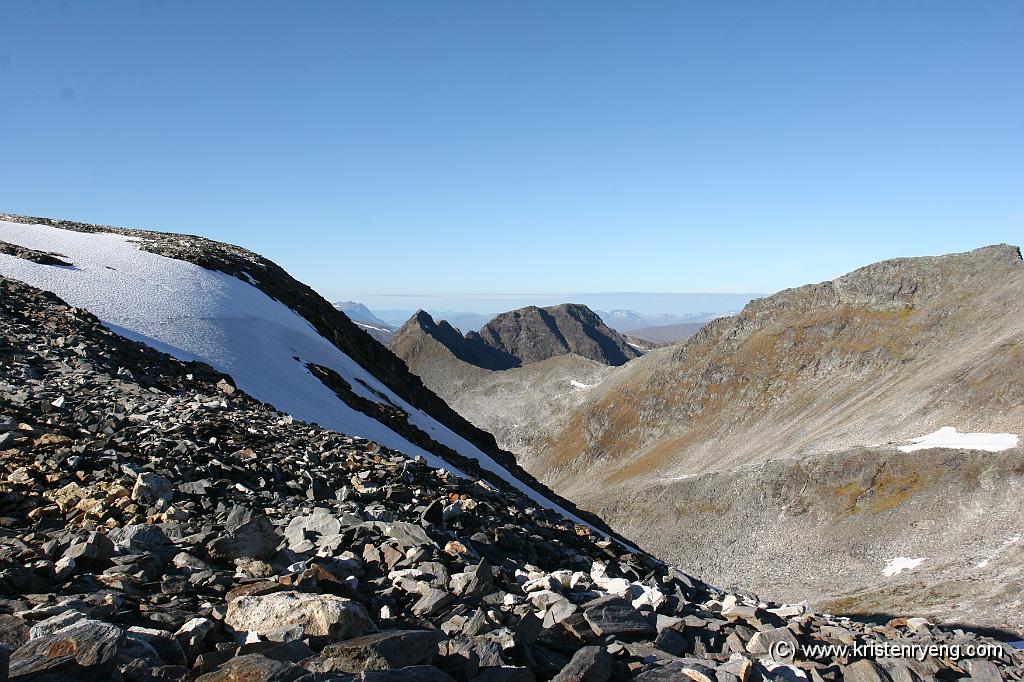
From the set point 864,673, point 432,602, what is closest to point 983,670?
point 864,673

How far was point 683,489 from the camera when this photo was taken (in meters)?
59.5

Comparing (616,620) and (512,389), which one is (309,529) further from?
(512,389)

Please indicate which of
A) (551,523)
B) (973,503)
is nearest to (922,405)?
(973,503)

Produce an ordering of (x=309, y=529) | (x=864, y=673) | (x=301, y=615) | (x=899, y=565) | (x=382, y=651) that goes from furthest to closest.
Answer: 1. (x=899, y=565)
2. (x=309, y=529)
3. (x=864, y=673)
4. (x=301, y=615)
5. (x=382, y=651)

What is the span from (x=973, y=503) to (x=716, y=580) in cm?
1719

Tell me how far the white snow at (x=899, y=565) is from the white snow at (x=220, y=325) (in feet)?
70.9

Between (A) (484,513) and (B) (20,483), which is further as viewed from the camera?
(A) (484,513)

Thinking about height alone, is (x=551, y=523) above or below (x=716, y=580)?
above

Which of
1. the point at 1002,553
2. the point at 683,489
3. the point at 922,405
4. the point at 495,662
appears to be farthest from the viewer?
the point at 683,489

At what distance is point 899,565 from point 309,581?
4095 centimetres

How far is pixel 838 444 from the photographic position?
54500 millimetres

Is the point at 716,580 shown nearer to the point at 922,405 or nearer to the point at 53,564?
the point at 922,405

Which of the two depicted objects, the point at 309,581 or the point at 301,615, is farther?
the point at 309,581

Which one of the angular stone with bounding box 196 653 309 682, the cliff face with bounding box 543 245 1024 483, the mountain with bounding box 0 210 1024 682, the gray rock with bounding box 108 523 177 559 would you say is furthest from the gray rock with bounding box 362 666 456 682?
the cliff face with bounding box 543 245 1024 483
